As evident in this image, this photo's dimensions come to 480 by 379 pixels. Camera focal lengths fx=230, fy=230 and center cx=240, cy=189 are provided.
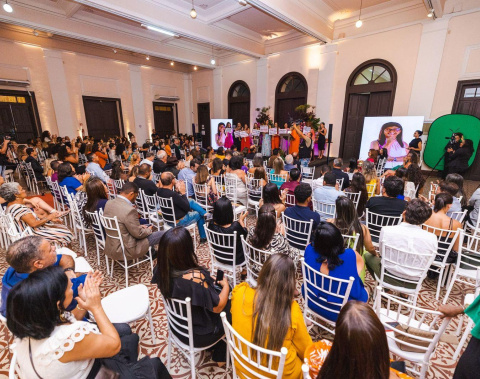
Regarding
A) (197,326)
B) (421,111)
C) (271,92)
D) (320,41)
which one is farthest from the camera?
(271,92)

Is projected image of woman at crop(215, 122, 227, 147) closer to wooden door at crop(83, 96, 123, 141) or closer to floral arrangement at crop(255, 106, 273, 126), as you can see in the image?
floral arrangement at crop(255, 106, 273, 126)

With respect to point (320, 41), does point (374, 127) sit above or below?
below

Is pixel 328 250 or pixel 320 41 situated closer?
pixel 328 250

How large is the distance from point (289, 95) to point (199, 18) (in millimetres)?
4610

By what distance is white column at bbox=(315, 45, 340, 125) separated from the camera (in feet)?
28.2

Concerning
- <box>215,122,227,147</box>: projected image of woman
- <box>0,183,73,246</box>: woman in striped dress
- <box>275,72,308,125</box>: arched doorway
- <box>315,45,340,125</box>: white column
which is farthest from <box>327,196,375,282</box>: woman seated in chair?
<box>215,122,227,147</box>: projected image of woman

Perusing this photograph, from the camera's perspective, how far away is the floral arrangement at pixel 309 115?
9.00 m

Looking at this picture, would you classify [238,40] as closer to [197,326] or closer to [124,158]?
[124,158]

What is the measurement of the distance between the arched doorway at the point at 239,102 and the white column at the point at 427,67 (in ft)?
22.5

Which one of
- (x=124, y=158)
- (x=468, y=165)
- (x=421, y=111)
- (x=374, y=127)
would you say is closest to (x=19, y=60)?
(x=124, y=158)

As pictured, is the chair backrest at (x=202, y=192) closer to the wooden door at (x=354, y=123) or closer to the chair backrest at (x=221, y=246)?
the chair backrest at (x=221, y=246)

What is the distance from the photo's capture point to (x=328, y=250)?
1.67 meters

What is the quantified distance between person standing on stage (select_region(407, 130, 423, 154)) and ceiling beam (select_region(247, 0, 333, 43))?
14.7ft

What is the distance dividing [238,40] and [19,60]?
330 inches
